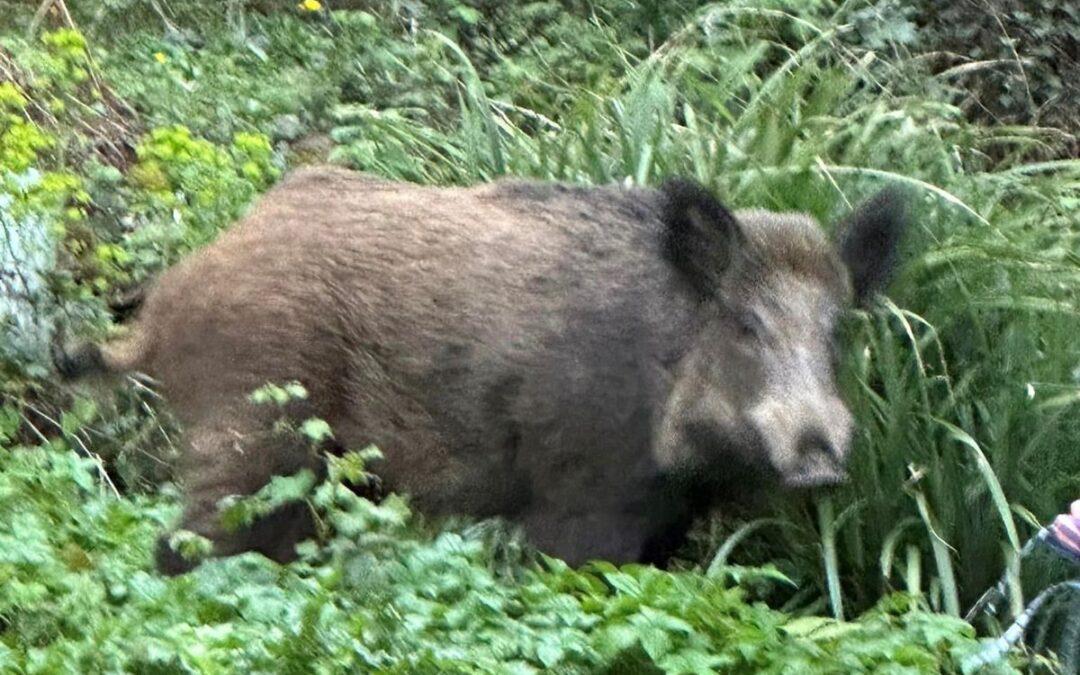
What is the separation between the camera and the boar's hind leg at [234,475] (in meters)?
5.26

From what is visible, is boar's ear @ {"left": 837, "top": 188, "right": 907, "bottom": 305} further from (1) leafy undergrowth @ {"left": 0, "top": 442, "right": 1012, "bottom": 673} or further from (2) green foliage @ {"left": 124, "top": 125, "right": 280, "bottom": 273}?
(2) green foliage @ {"left": 124, "top": 125, "right": 280, "bottom": 273}

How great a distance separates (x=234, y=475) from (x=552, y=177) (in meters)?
2.14

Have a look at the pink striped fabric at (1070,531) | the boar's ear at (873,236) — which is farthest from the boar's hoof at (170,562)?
the pink striped fabric at (1070,531)

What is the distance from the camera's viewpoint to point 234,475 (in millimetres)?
5293

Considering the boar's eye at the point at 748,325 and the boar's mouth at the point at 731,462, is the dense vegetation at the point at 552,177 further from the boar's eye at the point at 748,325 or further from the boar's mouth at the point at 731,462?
the boar's eye at the point at 748,325

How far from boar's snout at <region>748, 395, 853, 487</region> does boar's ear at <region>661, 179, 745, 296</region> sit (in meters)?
0.47

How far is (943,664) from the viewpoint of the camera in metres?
4.45

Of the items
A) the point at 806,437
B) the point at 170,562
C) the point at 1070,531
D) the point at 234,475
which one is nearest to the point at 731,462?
the point at 806,437

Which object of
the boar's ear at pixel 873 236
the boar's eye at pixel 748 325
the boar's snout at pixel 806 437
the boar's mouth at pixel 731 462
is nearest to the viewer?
the boar's snout at pixel 806 437

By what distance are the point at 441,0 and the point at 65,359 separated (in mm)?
4683

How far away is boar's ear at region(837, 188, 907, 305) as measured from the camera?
565cm

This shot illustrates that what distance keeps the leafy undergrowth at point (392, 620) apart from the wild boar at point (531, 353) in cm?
56

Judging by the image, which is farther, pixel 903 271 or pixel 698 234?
pixel 903 271

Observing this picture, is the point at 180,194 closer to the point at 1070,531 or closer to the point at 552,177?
the point at 552,177
